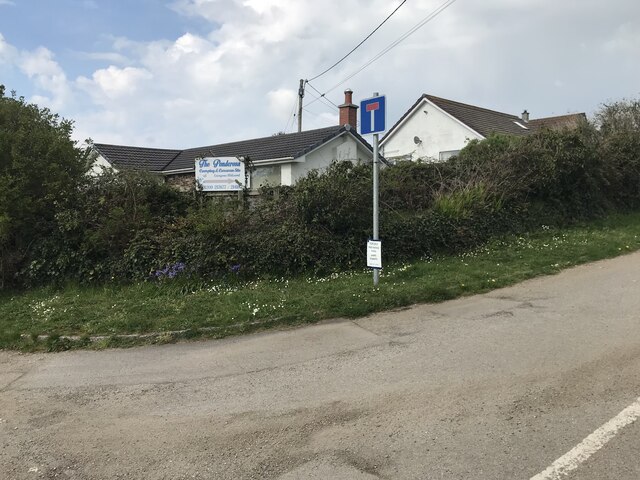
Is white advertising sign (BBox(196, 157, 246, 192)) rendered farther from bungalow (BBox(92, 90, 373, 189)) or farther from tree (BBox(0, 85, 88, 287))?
bungalow (BBox(92, 90, 373, 189))

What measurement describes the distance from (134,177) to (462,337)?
26.6 feet

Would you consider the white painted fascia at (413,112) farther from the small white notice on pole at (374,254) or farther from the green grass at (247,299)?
the small white notice on pole at (374,254)

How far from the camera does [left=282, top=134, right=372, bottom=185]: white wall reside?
21.3 metres

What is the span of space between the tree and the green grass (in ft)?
4.26

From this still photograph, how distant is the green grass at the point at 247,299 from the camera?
6.86 meters

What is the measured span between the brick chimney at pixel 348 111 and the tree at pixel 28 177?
63.5 ft

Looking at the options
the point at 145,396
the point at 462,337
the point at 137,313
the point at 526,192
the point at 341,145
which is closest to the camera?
the point at 145,396

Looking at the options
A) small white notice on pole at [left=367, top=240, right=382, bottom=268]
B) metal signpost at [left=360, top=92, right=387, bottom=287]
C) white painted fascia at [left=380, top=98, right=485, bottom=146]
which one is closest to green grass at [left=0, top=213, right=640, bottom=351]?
small white notice on pole at [left=367, top=240, right=382, bottom=268]

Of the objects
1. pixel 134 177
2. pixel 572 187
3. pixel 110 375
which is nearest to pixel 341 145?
pixel 572 187

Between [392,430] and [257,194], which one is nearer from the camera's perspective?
[392,430]

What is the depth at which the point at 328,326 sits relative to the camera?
668 centimetres

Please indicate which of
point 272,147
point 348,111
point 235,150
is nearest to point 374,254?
point 272,147

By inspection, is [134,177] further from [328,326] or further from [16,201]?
[328,326]

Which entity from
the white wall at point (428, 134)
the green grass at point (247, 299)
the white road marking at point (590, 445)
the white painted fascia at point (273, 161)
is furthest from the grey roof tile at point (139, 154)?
the white road marking at point (590, 445)
